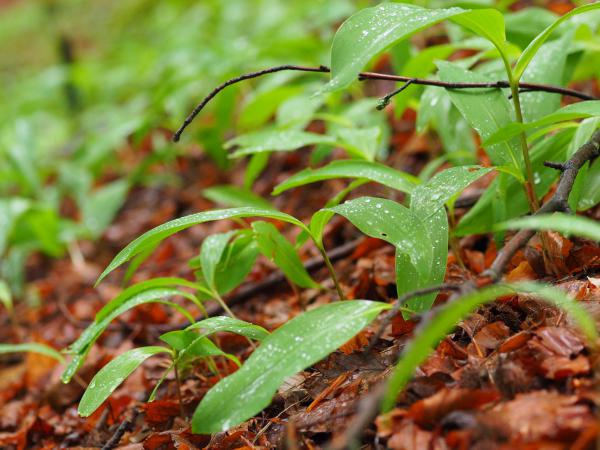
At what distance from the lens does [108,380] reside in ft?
3.26

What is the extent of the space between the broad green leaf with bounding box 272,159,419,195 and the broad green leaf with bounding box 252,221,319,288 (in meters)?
0.09

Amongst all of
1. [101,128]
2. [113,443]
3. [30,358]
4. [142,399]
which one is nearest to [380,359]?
[113,443]

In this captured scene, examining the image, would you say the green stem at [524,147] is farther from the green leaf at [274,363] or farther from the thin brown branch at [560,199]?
the green leaf at [274,363]

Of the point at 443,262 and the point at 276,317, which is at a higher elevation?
the point at 443,262

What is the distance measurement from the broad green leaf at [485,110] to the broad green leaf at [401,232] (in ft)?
0.79

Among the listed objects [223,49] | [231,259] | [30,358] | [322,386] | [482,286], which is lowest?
[30,358]

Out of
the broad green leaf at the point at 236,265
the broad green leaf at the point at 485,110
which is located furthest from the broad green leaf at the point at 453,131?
the broad green leaf at the point at 236,265

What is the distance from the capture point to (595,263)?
1.01 metres

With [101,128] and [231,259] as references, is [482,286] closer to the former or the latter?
[231,259]

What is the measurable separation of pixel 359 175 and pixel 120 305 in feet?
1.93

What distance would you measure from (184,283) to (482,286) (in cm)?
67

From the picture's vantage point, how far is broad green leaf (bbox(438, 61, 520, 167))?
3.43 ft

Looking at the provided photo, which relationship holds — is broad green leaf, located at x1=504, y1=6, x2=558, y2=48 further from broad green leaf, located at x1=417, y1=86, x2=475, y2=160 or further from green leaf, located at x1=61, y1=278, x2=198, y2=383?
green leaf, located at x1=61, y1=278, x2=198, y2=383

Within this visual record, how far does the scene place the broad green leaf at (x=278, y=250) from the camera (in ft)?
4.01
